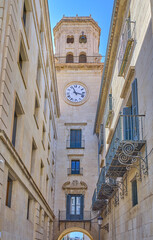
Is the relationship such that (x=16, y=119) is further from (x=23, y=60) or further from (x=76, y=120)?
(x=76, y=120)

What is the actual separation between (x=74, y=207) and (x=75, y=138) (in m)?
7.34

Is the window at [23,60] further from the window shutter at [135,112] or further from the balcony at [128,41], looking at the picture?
the window shutter at [135,112]

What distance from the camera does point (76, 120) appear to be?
37312mm

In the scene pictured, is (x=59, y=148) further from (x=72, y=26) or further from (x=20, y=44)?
(x=20, y=44)

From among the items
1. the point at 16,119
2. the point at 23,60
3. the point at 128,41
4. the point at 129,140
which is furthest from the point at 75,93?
the point at 129,140

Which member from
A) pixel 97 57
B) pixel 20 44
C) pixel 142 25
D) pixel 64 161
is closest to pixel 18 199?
pixel 20 44

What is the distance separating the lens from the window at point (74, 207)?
33.4 m

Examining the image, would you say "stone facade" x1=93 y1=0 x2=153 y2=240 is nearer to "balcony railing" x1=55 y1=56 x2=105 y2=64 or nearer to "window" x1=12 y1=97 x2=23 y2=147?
"window" x1=12 y1=97 x2=23 y2=147

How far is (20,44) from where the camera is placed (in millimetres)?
15062

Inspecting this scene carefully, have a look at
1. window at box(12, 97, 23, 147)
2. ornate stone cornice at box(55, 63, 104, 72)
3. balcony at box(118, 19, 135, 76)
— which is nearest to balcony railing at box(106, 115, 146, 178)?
balcony at box(118, 19, 135, 76)

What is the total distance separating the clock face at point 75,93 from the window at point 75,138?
3.66 metres

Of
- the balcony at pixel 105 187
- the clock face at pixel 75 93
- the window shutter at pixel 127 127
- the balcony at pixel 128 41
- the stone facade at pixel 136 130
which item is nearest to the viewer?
the stone facade at pixel 136 130

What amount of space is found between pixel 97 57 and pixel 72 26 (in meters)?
5.37

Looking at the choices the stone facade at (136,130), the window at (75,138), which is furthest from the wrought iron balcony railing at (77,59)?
the stone facade at (136,130)
